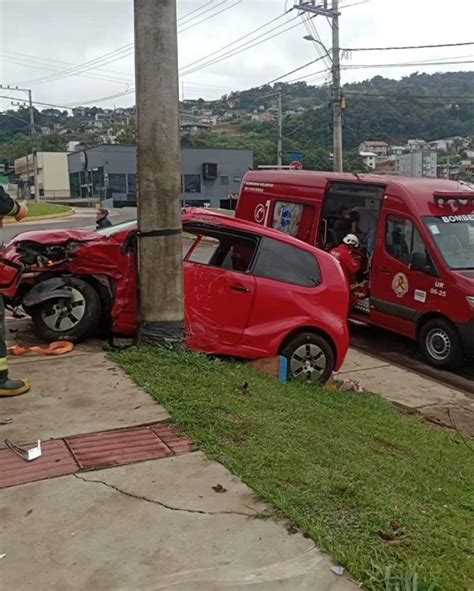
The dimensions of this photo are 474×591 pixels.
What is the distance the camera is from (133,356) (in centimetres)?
596

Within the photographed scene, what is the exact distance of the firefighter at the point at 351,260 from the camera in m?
10.3

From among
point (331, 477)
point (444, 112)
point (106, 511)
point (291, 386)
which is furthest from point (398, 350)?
point (444, 112)

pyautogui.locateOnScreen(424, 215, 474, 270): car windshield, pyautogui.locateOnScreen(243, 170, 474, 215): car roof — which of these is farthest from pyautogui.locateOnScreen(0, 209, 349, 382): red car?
pyautogui.locateOnScreen(243, 170, 474, 215): car roof

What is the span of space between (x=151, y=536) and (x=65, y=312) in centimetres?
386

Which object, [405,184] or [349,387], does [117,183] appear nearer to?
[405,184]

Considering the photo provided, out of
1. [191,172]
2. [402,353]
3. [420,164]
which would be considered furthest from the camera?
[191,172]

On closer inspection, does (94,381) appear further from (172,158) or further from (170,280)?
(172,158)

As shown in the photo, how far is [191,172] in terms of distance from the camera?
63094mm

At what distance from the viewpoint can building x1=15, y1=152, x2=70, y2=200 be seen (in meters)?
81.5

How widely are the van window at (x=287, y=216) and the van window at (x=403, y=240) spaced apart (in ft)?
6.68

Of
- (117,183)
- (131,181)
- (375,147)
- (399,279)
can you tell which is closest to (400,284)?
(399,279)

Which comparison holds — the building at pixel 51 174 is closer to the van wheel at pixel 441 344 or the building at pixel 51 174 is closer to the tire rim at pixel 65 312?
the van wheel at pixel 441 344

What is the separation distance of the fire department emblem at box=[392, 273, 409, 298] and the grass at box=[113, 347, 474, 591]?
333 cm

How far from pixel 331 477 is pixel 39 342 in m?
3.97
